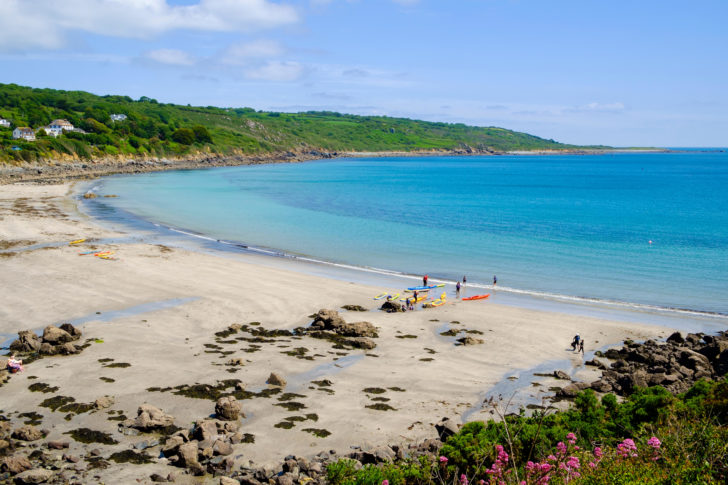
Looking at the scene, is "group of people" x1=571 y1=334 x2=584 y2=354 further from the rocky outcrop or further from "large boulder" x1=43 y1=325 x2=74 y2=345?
"large boulder" x1=43 y1=325 x2=74 y2=345

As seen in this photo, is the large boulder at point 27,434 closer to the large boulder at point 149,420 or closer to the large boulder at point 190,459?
the large boulder at point 149,420

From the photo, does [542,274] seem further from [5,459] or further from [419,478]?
[5,459]

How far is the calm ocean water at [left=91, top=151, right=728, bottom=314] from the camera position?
34531 millimetres

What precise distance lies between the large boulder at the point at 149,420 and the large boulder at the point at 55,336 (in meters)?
7.37

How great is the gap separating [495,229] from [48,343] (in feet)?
143

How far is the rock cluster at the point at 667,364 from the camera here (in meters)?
17.6

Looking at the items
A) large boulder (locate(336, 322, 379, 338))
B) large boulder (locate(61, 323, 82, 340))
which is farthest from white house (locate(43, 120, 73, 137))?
large boulder (locate(336, 322, 379, 338))

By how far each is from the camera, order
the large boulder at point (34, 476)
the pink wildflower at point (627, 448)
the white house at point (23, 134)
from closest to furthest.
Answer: the pink wildflower at point (627, 448)
the large boulder at point (34, 476)
the white house at point (23, 134)

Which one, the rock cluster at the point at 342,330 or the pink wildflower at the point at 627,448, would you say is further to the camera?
the rock cluster at the point at 342,330

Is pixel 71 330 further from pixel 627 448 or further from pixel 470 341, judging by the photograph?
pixel 627 448

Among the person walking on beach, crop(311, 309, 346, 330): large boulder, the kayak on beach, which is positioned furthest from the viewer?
the kayak on beach

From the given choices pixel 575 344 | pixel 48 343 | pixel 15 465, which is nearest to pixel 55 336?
pixel 48 343

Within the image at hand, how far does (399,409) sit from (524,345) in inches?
346

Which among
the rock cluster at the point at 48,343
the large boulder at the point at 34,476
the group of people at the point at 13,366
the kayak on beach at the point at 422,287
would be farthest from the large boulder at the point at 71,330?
the kayak on beach at the point at 422,287
